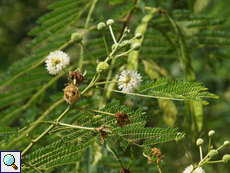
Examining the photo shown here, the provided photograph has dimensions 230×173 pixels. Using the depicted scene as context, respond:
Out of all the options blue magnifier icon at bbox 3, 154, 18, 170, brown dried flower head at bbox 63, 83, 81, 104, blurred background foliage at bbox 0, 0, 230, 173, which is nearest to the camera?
brown dried flower head at bbox 63, 83, 81, 104

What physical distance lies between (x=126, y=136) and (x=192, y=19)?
3.95ft

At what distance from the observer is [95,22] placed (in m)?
1.70

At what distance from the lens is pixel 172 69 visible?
2635 millimetres

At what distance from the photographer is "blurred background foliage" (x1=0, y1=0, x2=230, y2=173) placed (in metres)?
1.51

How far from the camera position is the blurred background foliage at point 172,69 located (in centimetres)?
151

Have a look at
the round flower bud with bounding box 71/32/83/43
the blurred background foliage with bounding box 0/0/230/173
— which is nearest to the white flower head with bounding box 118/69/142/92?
the round flower bud with bounding box 71/32/83/43

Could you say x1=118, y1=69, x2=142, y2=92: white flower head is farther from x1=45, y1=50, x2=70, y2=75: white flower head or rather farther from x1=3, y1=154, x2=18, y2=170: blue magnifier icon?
x1=3, y1=154, x2=18, y2=170: blue magnifier icon

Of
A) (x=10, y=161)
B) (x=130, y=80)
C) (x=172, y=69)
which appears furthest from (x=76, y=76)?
(x=172, y=69)

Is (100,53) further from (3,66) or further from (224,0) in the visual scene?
(3,66)

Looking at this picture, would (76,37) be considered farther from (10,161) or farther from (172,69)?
(172,69)

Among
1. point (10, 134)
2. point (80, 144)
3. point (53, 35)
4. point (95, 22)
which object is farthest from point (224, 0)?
point (10, 134)

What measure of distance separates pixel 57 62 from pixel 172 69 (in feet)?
6.04

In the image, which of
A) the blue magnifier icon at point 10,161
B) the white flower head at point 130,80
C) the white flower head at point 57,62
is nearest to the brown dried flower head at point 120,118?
the white flower head at point 130,80

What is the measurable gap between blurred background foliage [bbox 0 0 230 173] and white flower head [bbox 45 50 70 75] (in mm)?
476
